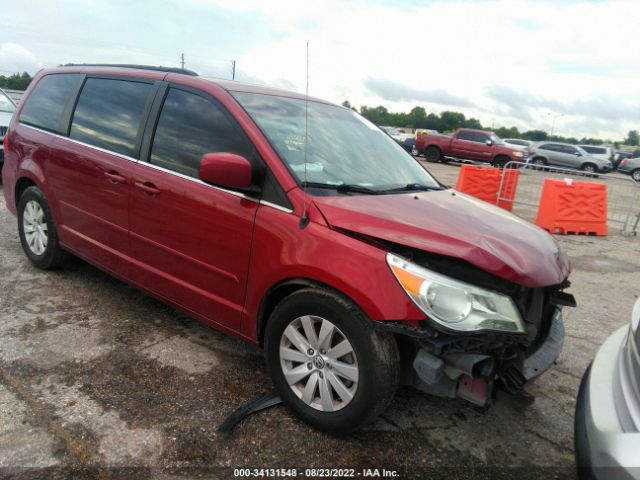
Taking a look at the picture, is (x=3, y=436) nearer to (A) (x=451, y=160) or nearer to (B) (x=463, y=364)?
(B) (x=463, y=364)

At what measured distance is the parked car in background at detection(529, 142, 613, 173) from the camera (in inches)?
1051

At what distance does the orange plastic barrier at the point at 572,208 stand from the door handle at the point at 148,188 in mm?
7200

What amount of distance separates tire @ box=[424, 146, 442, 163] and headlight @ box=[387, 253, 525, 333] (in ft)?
72.9

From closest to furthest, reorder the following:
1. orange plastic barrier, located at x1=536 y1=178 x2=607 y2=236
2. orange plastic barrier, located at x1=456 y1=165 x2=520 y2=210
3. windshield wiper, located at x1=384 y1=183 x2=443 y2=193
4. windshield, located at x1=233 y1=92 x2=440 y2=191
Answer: windshield, located at x1=233 y1=92 x2=440 y2=191
windshield wiper, located at x1=384 y1=183 x2=443 y2=193
orange plastic barrier, located at x1=536 y1=178 x2=607 y2=236
orange plastic barrier, located at x1=456 y1=165 x2=520 y2=210

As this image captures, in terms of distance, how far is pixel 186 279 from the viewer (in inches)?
122

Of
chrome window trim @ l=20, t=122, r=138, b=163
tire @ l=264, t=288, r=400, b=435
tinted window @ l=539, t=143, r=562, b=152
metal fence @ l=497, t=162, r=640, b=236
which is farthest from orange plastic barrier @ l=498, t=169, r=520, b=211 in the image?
tinted window @ l=539, t=143, r=562, b=152

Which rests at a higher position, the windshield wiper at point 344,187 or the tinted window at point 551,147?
the tinted window at point 551,147

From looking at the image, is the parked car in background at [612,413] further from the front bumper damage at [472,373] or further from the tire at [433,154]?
the tire at [433,154]

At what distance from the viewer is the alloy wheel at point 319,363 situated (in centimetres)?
239

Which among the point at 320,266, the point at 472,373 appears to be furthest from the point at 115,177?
the point at 472,373

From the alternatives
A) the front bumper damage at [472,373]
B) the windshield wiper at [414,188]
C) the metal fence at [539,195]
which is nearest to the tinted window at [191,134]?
the windshield wiper at [414,188]

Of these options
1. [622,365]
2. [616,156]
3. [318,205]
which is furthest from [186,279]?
[616,156]

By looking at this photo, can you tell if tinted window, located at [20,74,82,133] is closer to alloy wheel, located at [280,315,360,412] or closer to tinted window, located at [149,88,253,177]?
tinted window, located at [149,88,253,177]

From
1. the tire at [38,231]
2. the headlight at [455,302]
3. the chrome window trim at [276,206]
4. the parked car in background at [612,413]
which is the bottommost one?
the tire at [38,231]
